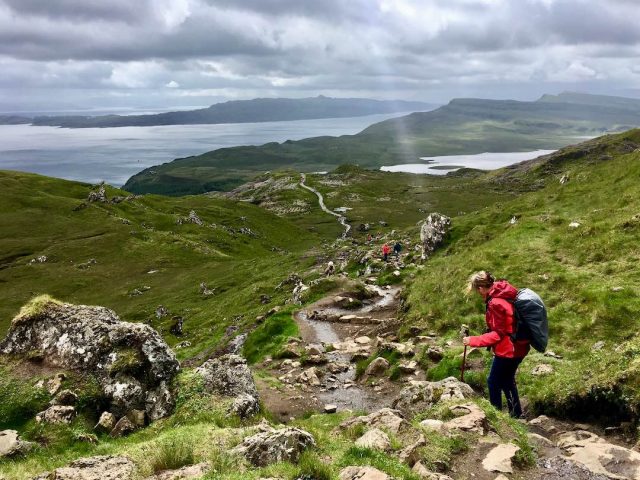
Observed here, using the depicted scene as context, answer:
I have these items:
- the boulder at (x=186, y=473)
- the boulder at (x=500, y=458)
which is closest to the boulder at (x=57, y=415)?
the boulder at (x=186, y=473)

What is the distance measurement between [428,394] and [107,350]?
12.2 meters

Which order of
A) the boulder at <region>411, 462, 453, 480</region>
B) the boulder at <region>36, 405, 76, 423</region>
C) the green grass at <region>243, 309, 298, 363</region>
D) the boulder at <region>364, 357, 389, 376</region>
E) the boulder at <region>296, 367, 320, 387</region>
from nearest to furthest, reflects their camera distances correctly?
the boulder at <region>411, 462, 453, 480</region> → the boulder at <region>36, 405, 76, 423</region> → the boulder at <region>364, 357, 389, 376</region> → the boulder at <region>296, 367, 320, 387</region> → the green grass at <region>243, 309, 298, 363</region>

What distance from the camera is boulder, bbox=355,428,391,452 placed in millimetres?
11203

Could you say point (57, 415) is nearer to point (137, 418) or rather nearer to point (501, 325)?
point (137, 418)

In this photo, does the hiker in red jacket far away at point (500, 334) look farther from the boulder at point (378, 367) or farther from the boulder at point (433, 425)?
the boulder at point (378, 367)

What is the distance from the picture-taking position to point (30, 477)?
10.4 m

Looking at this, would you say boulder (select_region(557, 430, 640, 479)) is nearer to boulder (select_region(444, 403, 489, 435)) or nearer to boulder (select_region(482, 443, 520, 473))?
boulder (select_region(482, 443, 520, 473))

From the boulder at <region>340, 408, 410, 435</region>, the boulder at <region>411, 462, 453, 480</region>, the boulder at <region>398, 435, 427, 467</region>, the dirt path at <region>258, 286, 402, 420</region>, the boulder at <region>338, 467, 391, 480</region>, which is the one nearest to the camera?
the boulder at <region>338, 467, 391, 480</region>

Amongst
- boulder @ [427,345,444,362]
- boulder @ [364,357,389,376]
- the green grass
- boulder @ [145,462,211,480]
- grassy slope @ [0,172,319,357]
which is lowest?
grassy slope @ [0,172,319,357]

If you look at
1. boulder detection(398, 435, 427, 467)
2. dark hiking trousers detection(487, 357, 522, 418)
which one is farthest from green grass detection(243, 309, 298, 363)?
boulder detection(398, 435, 427, 467)

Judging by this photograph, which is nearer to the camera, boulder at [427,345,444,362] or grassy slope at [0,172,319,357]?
boulder at [427,345,444,362]

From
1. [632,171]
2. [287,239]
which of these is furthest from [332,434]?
[287,239]

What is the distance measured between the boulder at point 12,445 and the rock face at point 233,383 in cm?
563

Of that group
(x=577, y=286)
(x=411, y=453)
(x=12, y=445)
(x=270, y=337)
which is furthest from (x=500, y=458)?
(x=270, y=337)
